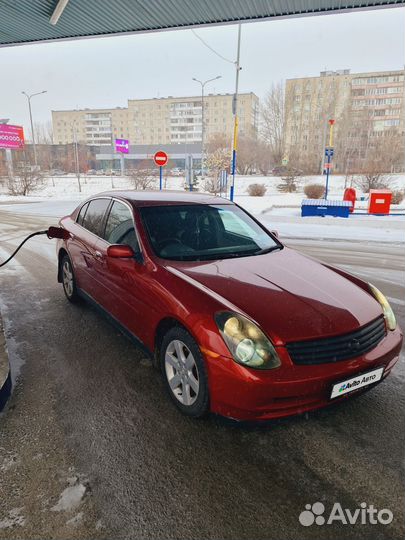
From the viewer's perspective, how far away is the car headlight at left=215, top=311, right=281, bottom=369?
221 cm

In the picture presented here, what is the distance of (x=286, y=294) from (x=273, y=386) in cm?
74

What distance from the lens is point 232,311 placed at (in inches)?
93.7

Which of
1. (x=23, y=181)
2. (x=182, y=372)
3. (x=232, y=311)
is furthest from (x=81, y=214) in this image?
(x=23, y=181)

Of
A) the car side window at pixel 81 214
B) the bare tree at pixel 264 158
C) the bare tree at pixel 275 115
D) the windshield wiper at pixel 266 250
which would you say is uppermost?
the bare tree at pixel 275 115

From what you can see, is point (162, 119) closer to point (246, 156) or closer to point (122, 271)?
point (246, 156)

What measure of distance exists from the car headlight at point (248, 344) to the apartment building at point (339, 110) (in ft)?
161

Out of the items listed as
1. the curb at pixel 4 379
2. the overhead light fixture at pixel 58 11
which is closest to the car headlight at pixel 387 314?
the curb at pixel 4 379

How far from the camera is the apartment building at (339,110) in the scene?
58.2 m

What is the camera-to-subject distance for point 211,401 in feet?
7.82

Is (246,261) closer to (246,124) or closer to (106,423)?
(106,423)

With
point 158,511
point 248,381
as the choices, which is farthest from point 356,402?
point 158,511

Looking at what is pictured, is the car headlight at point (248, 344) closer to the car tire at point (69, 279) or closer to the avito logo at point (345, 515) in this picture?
the avito logo at point (345, 515)

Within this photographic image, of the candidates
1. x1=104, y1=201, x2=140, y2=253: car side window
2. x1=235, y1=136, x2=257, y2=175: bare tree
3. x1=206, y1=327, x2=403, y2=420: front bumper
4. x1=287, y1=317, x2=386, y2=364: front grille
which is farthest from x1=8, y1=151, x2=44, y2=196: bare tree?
x1=235, y1=136, x2=257, y2=175: bare tree

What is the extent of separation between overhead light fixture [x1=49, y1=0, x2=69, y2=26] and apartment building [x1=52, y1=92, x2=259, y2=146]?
365 feet
